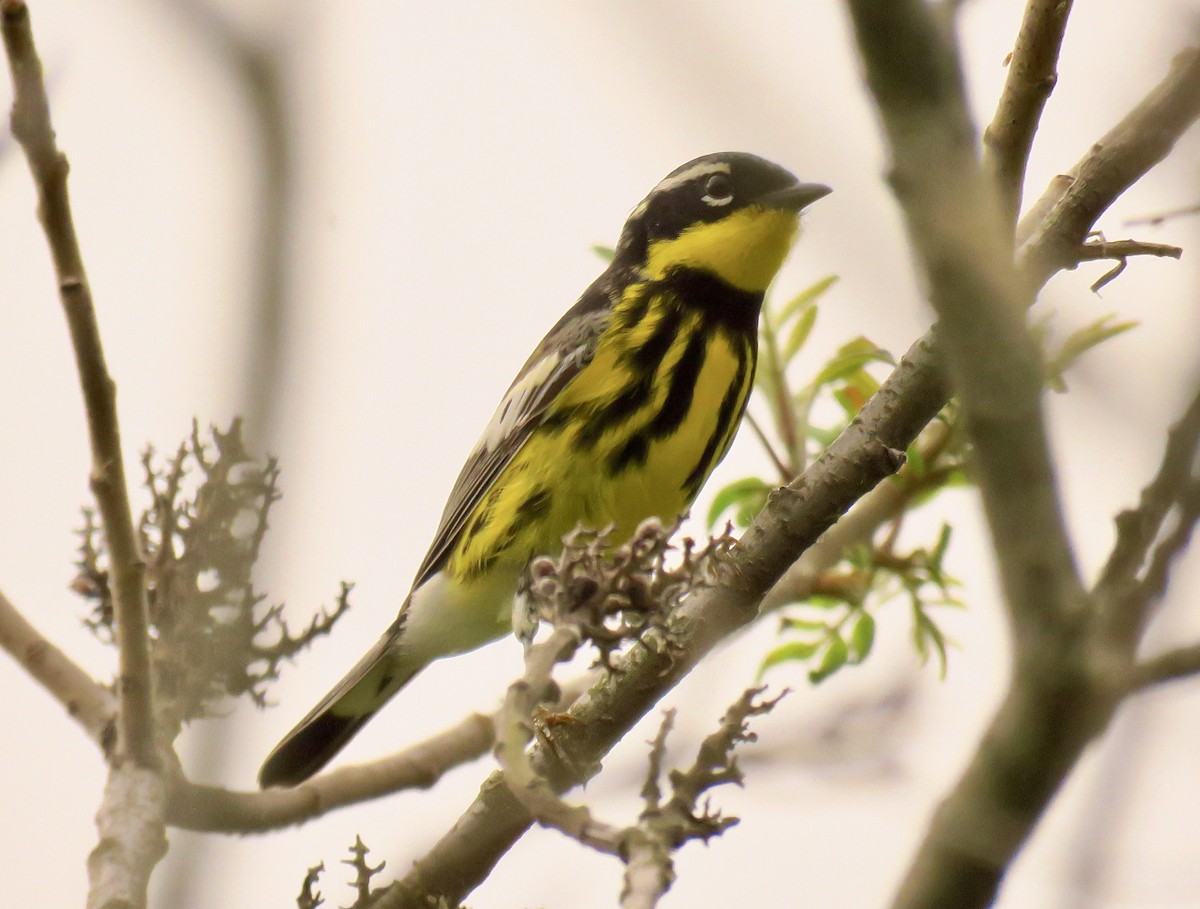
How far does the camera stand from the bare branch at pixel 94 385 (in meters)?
2.24

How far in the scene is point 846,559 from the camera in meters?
5.02

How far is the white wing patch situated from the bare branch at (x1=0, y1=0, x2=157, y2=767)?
2.44 m

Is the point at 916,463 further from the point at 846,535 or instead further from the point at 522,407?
the point at 522,407

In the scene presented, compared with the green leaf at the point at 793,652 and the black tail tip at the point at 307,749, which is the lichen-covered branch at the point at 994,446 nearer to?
the green leaf at the point at 793,652

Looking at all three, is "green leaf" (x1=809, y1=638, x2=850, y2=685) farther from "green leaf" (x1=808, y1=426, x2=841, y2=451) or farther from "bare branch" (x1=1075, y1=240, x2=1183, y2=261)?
"bare branch" (x1=1075, y1=240, x2=1183, y2=261)

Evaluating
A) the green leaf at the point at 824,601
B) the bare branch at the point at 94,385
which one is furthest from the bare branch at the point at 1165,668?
the green leaf at the point at 824,601

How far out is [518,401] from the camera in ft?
18.3

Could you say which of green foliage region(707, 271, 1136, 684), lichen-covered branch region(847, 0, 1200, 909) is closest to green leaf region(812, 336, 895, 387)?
green foliage region(707, 271, 1136, 684)

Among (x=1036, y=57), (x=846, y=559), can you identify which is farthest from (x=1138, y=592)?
(x=846, y=559)

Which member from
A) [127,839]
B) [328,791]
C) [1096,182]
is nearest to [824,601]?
[328,791]

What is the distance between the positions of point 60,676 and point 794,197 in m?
3.17

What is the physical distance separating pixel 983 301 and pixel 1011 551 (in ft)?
0.96

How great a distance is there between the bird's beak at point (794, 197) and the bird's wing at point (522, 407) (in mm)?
753

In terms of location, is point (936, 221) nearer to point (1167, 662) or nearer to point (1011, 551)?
point (1011, 551)
